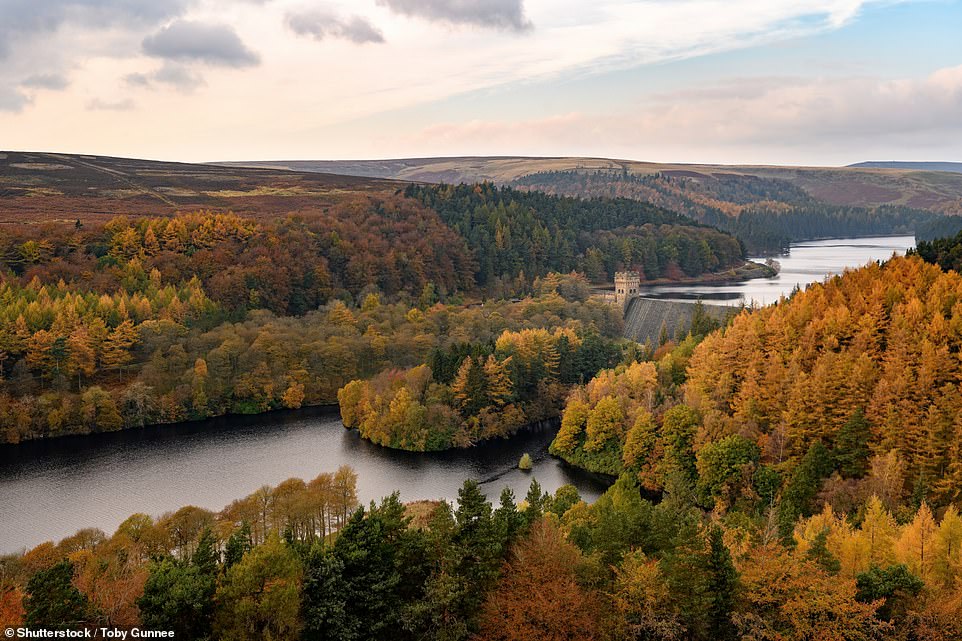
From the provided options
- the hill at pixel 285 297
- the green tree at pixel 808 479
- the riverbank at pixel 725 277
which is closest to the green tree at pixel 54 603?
the green tree at pixel 808 479

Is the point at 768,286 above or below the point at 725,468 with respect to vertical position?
below

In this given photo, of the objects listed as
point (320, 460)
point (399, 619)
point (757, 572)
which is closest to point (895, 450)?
point (757, 572)

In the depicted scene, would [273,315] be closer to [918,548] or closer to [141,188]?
[141,188]

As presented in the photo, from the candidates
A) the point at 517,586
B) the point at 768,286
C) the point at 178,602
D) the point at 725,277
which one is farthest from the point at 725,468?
the point at 725,277

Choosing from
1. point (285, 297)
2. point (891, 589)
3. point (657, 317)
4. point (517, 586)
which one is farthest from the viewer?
point (657, 317)

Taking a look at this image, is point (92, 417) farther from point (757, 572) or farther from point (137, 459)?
point (757, 572)

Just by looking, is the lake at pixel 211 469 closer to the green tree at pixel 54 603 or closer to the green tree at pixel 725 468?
the green tree at pixel 725 468
